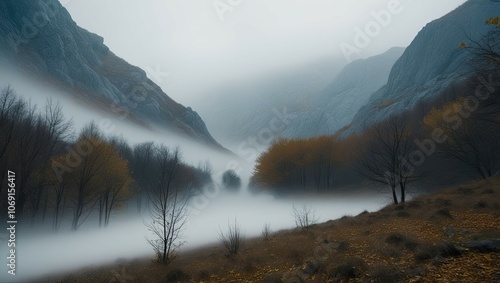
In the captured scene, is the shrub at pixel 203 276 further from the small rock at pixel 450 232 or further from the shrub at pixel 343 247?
the small rock at pixel 450 232

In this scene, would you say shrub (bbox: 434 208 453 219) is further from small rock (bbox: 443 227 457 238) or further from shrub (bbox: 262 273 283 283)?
shrub (bbox: 262 273 283 283)

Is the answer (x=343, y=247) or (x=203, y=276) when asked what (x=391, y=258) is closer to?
(x=343, y=247)

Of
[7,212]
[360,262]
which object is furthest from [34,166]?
[360,262]

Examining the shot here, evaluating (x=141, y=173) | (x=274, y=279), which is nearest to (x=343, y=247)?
(x=274, y=279)

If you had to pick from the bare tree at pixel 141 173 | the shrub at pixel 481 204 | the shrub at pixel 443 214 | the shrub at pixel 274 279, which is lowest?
the shrub at pixel 274 279

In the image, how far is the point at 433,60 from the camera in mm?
125500

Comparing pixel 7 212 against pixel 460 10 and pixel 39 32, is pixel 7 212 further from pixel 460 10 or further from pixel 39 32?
pixel 460 10

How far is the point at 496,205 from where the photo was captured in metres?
16.2

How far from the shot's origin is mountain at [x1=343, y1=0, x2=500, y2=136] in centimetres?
10473

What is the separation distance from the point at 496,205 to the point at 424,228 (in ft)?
18.9

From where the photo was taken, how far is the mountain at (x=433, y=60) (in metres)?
105

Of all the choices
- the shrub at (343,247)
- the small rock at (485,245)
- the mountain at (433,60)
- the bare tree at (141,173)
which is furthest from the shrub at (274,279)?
the mountain at (433,60)

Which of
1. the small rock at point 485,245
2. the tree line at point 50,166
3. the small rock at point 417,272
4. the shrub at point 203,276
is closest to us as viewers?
the small rock at point 417,272

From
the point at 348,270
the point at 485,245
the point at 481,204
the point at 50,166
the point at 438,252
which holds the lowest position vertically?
the point at 348,270
